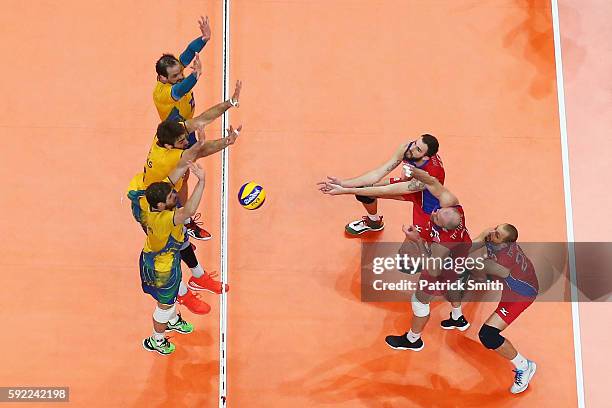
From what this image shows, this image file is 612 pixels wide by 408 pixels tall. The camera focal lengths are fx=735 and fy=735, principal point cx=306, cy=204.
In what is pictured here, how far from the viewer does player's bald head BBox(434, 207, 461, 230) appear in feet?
24.3

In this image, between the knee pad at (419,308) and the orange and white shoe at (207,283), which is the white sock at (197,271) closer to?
the orange and white shoe at (207,283)

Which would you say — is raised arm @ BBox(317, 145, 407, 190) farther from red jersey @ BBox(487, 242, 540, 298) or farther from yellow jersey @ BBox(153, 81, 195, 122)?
yellow jersey @ BBox(153, 81, 195, 122)

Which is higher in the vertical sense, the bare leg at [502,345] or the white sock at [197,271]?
the white sock at [197,271]

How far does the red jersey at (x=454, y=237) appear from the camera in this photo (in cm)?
765

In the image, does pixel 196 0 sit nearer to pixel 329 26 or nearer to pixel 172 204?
pixel 329 26

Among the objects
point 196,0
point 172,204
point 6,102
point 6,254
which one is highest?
point 196,0

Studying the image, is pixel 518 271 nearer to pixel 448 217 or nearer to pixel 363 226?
pixel 448 217

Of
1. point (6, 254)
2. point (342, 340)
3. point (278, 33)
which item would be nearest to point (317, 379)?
point (342, 340)

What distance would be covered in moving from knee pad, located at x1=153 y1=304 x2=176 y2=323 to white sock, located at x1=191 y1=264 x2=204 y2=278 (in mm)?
772

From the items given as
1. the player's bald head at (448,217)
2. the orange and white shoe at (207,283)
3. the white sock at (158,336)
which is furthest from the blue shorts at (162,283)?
the player's bald head at (448,217)

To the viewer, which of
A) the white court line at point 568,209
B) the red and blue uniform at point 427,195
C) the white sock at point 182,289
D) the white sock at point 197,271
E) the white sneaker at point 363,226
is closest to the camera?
the red and blue uniform at point 427,195

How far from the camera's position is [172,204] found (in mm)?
6973

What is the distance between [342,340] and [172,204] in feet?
8.62

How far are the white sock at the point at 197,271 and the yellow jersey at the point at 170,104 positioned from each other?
1.66 m
